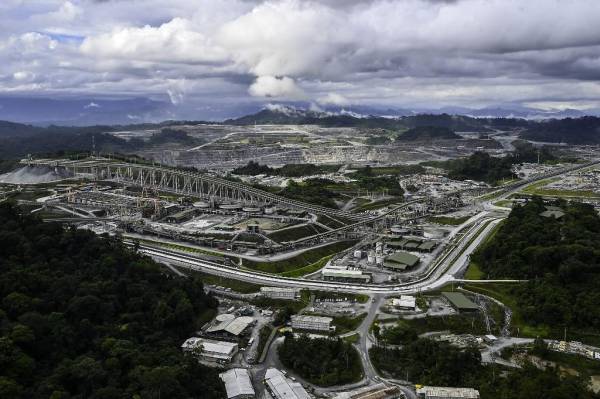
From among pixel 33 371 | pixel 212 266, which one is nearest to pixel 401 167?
pixel 212 266

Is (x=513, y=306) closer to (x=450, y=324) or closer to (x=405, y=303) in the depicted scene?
(x=450, y=324)

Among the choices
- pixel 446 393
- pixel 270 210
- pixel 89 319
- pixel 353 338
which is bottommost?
pixel 446 393

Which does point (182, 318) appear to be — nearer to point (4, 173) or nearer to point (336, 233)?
point (336, 233)

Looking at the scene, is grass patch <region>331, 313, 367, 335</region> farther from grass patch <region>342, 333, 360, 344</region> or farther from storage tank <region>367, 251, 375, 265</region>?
storage tank <region>367, 251, 375, 265</region>

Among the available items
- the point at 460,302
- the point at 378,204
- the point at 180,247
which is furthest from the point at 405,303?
the point at 378,204

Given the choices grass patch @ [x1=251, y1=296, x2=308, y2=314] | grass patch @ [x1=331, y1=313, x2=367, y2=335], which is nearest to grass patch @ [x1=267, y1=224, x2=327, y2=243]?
grass patch @ [x1=251, y1=296, x2=308, y2=314]

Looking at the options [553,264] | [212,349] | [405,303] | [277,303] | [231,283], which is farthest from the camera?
[231,283]
